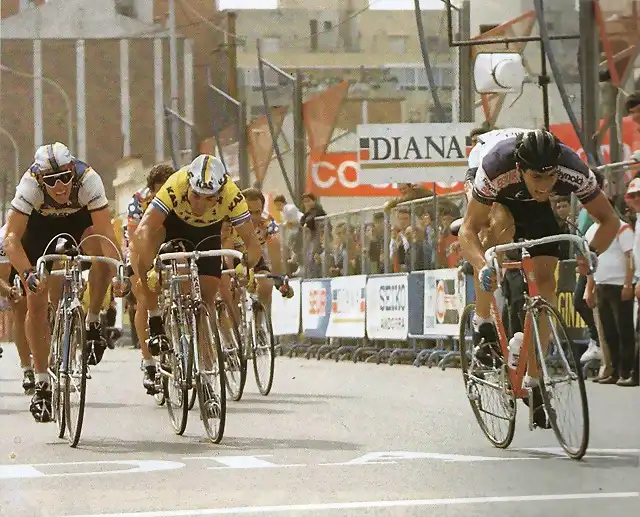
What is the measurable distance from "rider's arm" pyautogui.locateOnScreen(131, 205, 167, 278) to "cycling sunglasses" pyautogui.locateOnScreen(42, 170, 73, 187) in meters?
0.56

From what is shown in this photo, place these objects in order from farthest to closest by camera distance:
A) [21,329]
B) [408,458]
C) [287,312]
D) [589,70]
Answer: [287,312] < [589,70] < [21,329] < [408,458]

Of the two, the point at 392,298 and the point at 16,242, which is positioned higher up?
the point at 16,242

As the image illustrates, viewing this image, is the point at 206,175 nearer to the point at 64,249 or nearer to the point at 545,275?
the point at 64,249

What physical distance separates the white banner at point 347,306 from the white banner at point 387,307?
0.95ft

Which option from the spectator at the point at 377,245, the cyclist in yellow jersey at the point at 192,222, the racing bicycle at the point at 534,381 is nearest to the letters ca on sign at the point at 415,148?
the spectator at the point at 377,245

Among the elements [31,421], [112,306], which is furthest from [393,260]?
[31,421]

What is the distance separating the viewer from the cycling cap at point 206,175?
1189 cm

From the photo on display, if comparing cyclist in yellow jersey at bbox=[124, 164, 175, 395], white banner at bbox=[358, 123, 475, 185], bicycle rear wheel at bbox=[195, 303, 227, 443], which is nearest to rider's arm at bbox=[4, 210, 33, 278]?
bicycle rear wheel at bbox=[195, 303, 227, 443]

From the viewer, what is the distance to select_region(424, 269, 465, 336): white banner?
2150 cm

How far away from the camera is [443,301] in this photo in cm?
2202

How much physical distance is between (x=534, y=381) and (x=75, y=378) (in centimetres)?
305

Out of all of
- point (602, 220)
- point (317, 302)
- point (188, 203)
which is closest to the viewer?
point (602, 220)

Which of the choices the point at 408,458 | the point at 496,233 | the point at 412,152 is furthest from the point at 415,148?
the point at 408,458

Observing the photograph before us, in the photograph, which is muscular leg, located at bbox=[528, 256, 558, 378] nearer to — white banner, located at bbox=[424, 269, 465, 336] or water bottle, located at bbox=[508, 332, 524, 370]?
water bottle, located at bbox=[508, 332, 524, 370]
